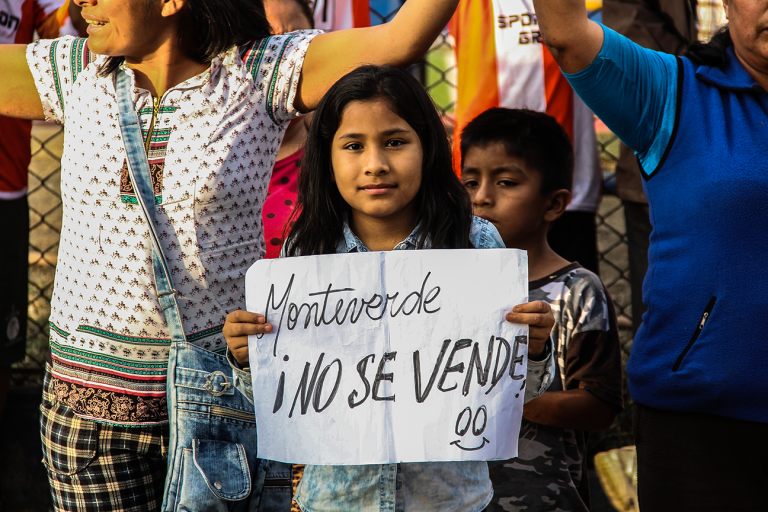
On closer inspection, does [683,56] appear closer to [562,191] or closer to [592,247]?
[562,191]

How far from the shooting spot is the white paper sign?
1.49m

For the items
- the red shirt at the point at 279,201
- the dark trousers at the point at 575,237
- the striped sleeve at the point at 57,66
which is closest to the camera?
the striped sleeve at the point at 57,66

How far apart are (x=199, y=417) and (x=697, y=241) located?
3.69ft

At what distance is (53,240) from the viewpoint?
5891 mm

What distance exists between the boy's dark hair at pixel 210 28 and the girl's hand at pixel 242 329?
0.65 meters

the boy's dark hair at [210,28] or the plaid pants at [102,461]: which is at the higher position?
the boy's dark hair at [210,28]

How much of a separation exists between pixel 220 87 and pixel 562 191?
123 centimetres

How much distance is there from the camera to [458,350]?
151 cm

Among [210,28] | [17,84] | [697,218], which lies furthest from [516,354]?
[17,84]

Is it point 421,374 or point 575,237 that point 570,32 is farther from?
point 575,237

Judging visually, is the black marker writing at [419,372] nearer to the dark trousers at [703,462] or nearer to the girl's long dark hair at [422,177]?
the girl's long dark hair at [422,177]

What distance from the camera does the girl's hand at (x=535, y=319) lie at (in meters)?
1.48

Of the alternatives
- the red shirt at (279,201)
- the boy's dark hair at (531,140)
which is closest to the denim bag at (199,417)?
the red shirt at (279,201)

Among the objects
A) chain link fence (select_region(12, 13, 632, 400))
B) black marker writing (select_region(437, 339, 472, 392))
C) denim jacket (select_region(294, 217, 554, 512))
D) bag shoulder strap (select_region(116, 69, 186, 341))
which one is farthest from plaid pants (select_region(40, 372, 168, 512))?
chain link fence (select_region(12, 13, 632, 400))
